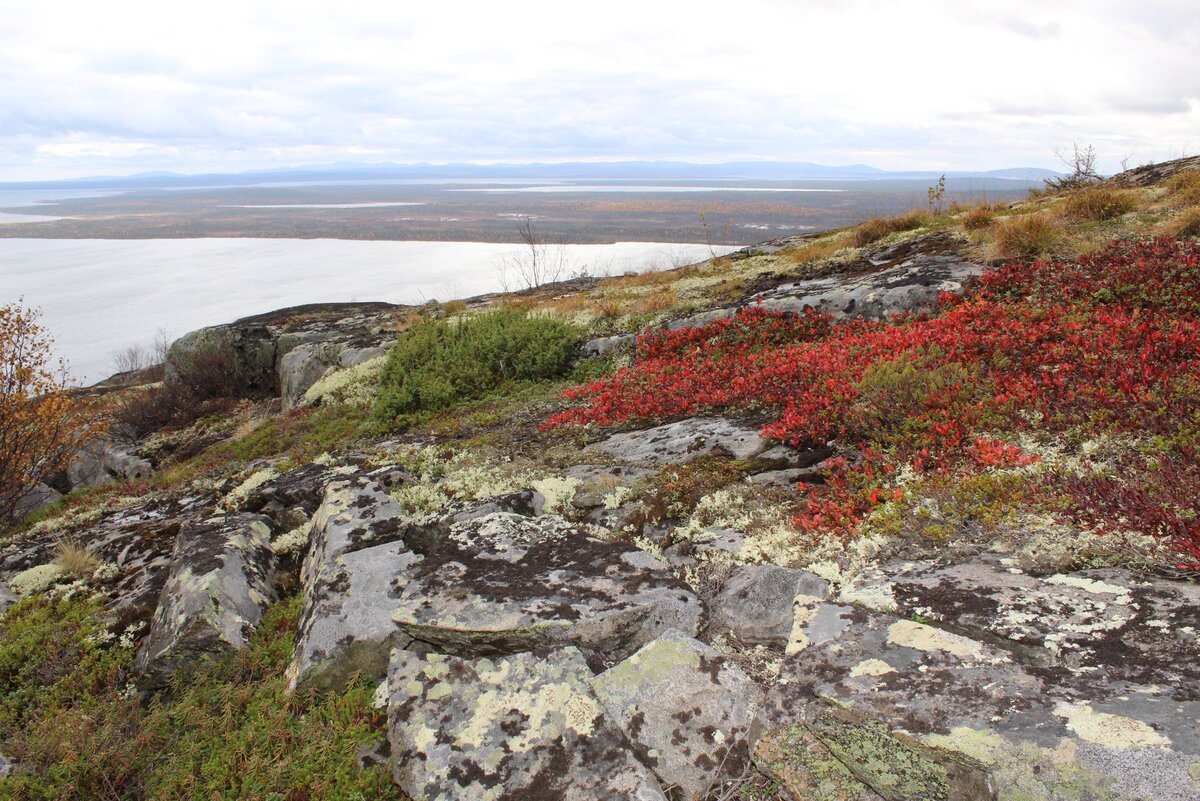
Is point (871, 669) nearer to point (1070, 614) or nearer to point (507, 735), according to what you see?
point (1070, 614)

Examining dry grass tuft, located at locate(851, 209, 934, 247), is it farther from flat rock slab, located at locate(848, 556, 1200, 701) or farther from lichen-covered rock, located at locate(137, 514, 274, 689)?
lichen-covered rock, located at locate(137, 514, 274, 689)

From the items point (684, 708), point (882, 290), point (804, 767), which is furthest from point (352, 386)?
point (804, 767)

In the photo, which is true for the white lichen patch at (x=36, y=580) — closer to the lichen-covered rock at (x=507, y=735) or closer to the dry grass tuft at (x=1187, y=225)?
the lichen-covered rock at (x=507, y=735)

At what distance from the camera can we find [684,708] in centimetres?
386

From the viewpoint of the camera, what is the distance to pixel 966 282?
11.8 meters

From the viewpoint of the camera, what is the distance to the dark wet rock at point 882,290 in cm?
1198

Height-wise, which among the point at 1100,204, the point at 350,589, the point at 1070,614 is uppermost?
the point at 1100,204

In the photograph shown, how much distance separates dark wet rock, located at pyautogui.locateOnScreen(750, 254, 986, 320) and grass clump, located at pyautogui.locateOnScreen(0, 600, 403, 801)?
36.0 ft

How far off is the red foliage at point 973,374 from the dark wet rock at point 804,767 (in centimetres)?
269

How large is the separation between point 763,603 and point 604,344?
1083 cm

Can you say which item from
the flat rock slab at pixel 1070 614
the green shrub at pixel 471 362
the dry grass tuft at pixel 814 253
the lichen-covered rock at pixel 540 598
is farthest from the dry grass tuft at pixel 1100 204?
the lichen-covered rock at pixel 540 598

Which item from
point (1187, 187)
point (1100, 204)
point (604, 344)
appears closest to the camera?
point (1100, 204)

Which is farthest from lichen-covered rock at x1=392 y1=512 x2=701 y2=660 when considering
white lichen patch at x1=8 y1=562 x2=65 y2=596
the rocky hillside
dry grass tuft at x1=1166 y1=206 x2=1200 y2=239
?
dry grass tuft at x1=1166 y1=206 x2=1200 y2=239

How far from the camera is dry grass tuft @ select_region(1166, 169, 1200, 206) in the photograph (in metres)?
13.7
